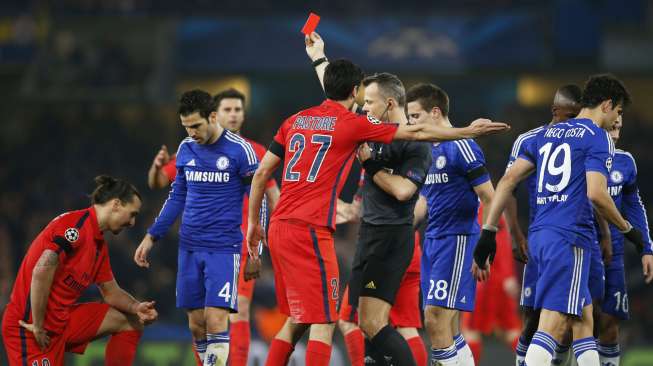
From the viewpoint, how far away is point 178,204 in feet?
26.3

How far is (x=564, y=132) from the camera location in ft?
21.5

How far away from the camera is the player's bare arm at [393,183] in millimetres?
6543

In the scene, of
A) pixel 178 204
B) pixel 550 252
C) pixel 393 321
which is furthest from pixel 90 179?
pixel 550 252

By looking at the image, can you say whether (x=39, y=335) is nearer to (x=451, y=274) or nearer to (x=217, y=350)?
(x=217, y=350)

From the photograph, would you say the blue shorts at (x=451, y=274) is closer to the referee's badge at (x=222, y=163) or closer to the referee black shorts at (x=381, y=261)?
the referee black shorts at (x=381, y=261)

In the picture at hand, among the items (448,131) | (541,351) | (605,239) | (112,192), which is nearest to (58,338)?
(112,192)

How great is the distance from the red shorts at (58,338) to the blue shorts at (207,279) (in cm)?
66

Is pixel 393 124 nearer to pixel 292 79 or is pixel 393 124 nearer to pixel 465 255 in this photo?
pixel 465 255

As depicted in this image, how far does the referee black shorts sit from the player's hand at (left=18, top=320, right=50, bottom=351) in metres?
2.19

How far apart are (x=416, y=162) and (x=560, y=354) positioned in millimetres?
2051

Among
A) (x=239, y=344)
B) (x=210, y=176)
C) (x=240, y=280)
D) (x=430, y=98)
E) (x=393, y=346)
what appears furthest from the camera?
(x=240, y=280)

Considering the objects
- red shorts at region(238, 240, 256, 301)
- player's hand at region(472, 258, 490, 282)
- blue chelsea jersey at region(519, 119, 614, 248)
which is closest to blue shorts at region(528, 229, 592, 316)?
blue chelsea jersey at region(519, 119, 614, 248)

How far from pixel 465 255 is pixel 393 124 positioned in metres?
1.51

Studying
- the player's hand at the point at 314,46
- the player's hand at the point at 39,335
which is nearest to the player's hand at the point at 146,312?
the player's hand at the point at 39,335
